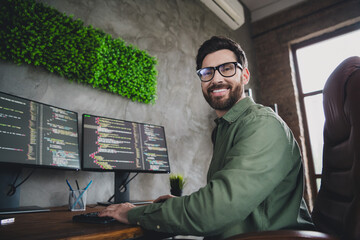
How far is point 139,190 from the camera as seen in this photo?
2186 mm

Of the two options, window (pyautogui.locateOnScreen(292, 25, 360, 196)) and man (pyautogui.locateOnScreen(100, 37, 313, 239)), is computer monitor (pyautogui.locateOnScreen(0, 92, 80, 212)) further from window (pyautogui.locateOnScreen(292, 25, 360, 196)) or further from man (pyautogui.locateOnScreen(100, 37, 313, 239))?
window (pyautogui.locateOnScreen(292, 25, 360, 196))

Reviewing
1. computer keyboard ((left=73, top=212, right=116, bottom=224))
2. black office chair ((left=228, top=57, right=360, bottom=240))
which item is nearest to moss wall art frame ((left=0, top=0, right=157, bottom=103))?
computer keyboard ((left=73, top=212, right=116, bottom=224))

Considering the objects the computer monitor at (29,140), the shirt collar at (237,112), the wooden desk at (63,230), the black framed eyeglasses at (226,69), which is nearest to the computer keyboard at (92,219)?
the wooden desk at (63,230)

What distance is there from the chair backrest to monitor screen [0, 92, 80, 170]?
1.29 meters

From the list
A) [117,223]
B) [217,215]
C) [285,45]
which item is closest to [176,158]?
[117,223]

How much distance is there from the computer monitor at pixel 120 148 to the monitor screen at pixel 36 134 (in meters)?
0.08

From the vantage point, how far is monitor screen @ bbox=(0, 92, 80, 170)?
4.08ft

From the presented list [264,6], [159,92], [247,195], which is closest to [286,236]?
[247,195]

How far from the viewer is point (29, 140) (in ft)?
4.33

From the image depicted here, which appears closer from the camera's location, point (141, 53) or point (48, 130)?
point (48, 130)

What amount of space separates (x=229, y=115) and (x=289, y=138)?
0.31 meters

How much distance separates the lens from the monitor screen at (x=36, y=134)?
4.08 ft

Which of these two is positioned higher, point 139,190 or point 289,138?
point 289,138

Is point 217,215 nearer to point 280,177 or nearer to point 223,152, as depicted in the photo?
point 280,177
